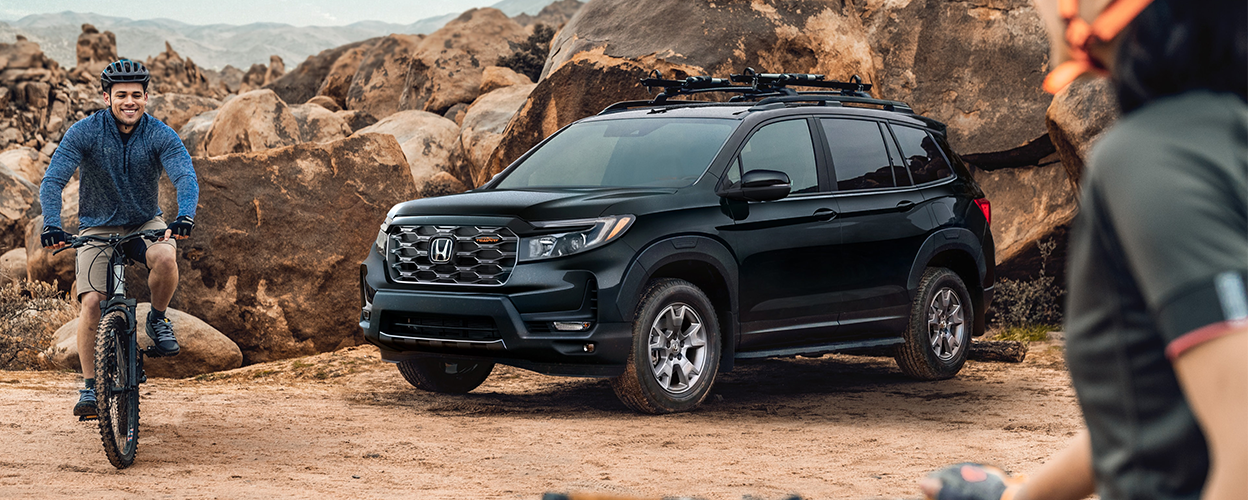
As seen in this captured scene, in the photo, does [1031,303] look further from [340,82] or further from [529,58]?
[340,82]

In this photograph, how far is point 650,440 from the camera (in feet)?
22.3

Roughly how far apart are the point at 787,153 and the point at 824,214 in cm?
47

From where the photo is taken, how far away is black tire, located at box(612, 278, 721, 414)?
735 centimetres

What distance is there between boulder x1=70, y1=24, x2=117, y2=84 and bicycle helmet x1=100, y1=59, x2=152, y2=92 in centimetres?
5680

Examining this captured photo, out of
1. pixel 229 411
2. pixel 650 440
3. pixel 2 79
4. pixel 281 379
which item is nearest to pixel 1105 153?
pixel 650 440

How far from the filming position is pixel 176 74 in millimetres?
63094

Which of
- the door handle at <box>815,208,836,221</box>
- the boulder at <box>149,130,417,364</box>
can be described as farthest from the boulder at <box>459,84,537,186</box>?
the door handle at <box>815,208,836,221</box>

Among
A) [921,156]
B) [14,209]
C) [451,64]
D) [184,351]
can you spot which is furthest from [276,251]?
[451,64]

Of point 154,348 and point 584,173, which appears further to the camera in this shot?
point 584,173

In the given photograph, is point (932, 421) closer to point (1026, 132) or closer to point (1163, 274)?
point (1026, 132)

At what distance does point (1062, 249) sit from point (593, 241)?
Answer: 661 cm

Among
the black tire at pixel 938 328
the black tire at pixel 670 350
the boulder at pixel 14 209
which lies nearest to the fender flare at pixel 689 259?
the black tire at pixel 670 350

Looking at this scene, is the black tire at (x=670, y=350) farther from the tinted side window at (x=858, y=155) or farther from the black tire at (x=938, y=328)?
the black tire at (x=938, y=328)

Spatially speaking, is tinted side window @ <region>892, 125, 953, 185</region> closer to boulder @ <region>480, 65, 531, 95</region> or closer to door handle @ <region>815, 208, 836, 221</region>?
door handle @ <region>815, 208, 836, 221</region>
